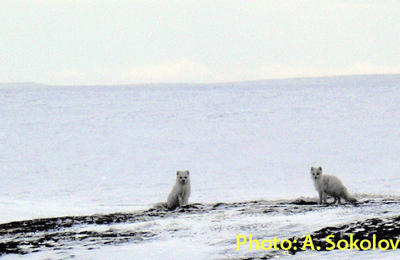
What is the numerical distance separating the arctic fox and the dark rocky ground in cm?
52

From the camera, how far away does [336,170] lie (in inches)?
790

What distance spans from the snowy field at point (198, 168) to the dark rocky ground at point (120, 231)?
0.07 meters

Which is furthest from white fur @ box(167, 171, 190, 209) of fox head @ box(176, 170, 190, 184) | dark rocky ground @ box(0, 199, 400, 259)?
dark rocky ground @ box(0, 199, 400, 259)

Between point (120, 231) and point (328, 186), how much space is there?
4349 millimetres

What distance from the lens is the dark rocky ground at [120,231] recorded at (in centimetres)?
633

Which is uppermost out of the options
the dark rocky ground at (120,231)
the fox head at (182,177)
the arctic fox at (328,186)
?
the fox head at (182,177)

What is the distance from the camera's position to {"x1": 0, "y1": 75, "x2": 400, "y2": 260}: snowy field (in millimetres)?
6898

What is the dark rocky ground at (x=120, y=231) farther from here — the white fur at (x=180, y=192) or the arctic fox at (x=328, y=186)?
the white fur at (x=180, y=192)

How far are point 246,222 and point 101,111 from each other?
43263mm

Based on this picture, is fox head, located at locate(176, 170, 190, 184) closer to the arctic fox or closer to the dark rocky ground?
the dark rocky ground

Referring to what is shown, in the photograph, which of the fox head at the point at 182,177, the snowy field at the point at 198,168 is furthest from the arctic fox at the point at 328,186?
the fox head at the point at 182,177

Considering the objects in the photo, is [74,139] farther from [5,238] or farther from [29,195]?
[5,238]

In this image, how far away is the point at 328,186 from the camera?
32.8 feet

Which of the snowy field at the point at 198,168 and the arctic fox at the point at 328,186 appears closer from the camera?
the snowy field at the point at 198,168
